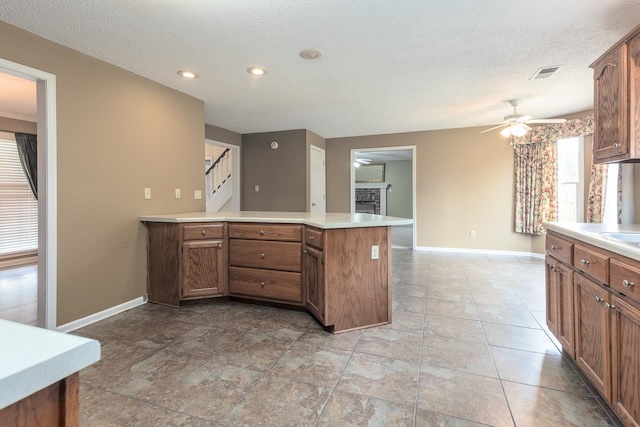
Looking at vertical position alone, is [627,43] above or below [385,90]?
below

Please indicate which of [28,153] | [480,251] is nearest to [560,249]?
[480,251]

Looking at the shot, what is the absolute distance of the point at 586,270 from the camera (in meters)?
1.69

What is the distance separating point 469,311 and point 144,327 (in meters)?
2.85

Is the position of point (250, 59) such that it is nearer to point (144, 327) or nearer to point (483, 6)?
point (483, 6)

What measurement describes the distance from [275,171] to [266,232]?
3131mm

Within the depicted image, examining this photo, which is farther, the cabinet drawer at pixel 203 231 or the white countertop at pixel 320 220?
the cabinet drawer at pixel 203 231

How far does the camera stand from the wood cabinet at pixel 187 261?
9.81 ft

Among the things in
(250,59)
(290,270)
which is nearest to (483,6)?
(250,59)

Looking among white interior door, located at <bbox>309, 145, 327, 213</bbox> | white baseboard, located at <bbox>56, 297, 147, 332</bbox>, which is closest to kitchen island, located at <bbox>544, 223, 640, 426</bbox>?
white baseboard, located at <bbox>56, 297, 147, 332</bbox>

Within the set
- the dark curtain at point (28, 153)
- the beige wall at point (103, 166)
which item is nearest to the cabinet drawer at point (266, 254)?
the beige wall at point (103, 166)

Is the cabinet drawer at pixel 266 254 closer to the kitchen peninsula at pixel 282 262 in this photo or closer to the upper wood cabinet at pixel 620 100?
the kitchen peninsula at pixel 282 262

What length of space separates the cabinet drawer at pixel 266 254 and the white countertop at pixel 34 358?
230 cm

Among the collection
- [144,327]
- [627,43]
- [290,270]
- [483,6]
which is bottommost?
[144,327]

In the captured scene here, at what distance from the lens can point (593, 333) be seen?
1630 millimetres
